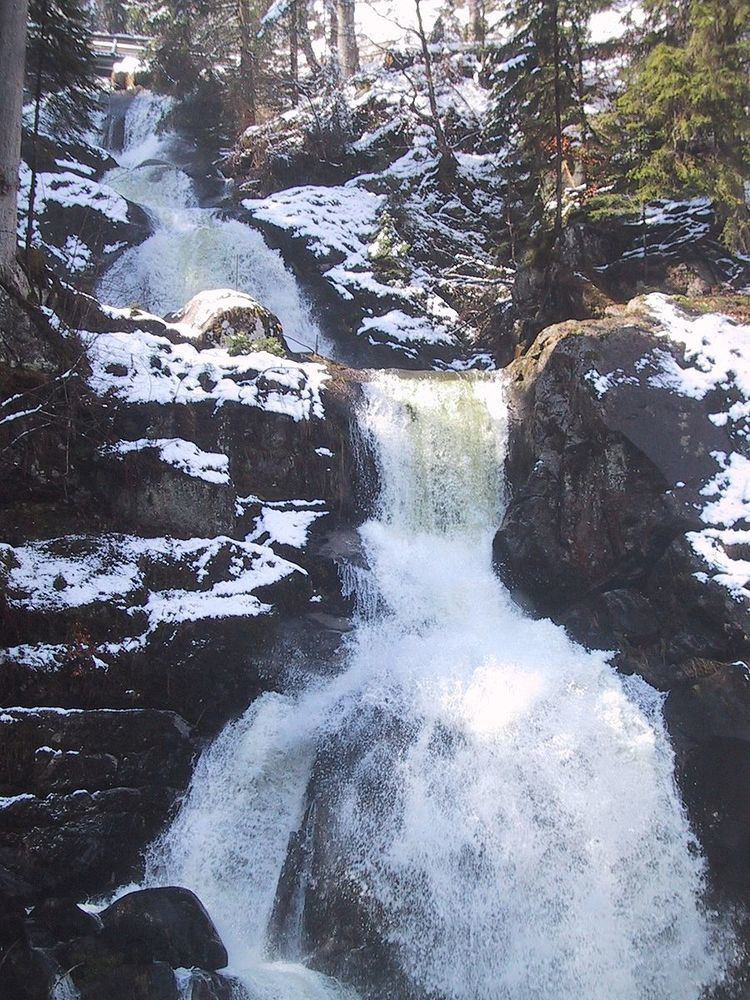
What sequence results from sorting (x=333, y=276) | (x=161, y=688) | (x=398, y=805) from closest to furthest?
(x=398, y=805)
(x=161, y=688)
(x=333, y=276)

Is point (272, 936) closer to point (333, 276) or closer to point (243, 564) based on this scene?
point (243, 564)

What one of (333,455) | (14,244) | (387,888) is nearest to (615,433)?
(333,455)

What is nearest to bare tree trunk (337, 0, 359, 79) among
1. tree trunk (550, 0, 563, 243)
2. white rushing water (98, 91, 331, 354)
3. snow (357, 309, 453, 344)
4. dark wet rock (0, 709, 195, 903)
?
white rushing water (98, 91, 331, 354)

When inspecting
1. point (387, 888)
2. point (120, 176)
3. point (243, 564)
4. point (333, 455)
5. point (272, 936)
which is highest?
point (120, 176)

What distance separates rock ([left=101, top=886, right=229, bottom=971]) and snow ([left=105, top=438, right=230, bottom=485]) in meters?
5.45

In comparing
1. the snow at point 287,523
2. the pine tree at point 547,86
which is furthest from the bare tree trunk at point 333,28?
the snow at point 287,523

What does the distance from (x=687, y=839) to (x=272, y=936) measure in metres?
4.49

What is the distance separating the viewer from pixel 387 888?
24.8 feet

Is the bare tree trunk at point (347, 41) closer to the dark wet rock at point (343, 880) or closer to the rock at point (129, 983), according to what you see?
the dark wet rock at point (343, 880)

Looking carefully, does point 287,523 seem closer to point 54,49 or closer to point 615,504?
point 615,504

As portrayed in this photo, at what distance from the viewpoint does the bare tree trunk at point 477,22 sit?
2667 centimetres

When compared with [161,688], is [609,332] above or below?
above

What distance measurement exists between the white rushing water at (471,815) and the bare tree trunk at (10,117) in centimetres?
684

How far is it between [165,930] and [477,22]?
98.3ft
